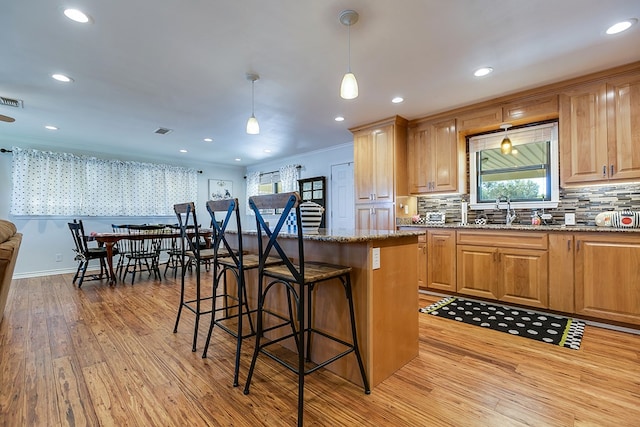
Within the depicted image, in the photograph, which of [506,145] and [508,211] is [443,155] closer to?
[506,145]

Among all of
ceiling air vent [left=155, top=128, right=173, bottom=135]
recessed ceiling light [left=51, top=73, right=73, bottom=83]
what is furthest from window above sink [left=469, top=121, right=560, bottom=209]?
recessed ceiling light [left=51, top=73, right=73, bottom=83]

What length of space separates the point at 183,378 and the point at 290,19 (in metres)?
2.45

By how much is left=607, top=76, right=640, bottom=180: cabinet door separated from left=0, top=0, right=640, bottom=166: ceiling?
0.25 m

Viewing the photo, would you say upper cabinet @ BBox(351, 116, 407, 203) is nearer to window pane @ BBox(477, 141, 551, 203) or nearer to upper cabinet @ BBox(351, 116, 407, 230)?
upper cabinet @ BBox(351, 116, 407, 230)

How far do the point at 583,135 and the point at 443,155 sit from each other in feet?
4.52

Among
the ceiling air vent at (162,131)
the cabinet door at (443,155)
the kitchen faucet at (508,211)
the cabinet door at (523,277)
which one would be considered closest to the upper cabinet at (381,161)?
the cabinet door at (443,155)

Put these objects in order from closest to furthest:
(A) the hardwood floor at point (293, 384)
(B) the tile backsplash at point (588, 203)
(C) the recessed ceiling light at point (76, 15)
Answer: (A) the hardwood floor at point (293, 384) → (C) the recessed ceiling light at point (76, 15) → (B) the tile backsplash at point (588, 203)

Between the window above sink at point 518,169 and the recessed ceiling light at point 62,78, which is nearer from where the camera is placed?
the recessed ceiling light at point 62,78

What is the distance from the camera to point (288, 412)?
154 centimetres

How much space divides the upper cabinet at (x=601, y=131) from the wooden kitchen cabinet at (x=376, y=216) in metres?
1.90

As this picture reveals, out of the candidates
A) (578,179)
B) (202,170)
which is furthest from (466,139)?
(202,170)

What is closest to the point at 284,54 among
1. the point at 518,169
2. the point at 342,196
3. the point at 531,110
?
the point at 531,110

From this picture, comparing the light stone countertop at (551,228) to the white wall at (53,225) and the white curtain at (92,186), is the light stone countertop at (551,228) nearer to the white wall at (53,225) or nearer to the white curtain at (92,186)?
the white wall at (53,225)

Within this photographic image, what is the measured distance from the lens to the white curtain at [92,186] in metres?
5.00
